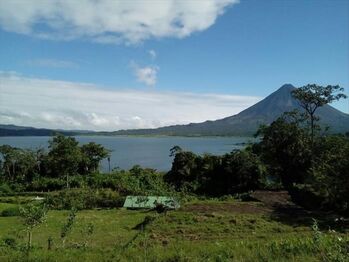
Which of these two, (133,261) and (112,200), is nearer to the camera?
(133,261)

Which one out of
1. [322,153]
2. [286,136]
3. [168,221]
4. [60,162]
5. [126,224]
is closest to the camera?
[168,221]

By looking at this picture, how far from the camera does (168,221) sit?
1014 inches

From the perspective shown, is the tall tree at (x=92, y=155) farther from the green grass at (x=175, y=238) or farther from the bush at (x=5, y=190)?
the green grass at (x=175, y=238)

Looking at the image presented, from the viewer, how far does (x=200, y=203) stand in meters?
32.5

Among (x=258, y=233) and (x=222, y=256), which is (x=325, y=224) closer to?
(x=258, y=233)

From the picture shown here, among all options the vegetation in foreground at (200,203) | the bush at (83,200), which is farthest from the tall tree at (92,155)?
the bush at (83,200)

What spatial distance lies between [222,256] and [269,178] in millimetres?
39803

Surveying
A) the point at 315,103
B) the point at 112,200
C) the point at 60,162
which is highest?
the point at 315,103

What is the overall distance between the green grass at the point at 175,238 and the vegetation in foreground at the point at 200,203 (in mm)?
52

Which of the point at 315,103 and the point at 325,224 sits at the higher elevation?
the point at 315,103

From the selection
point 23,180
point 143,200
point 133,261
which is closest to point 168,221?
point 143,200

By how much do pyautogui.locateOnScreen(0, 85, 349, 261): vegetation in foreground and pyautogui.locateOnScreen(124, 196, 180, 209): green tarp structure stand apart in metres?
1.42

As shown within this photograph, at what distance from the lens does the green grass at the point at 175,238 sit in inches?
380

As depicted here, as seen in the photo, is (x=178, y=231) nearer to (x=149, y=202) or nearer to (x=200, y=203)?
(x=200, y=203)
